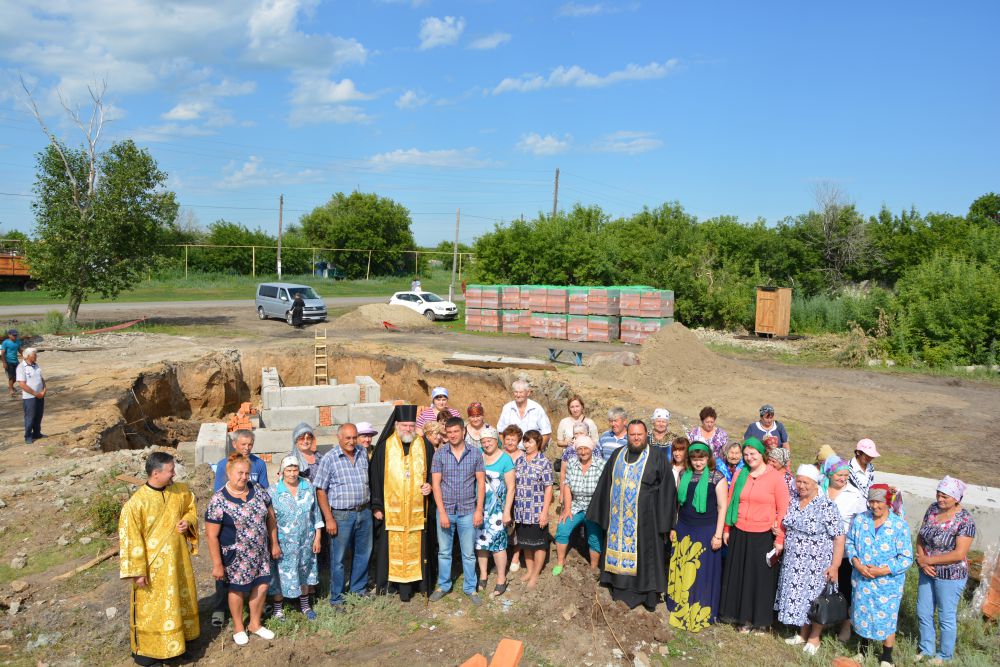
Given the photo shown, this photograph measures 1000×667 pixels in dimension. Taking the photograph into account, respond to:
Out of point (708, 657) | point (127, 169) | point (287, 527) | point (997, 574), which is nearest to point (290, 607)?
point (287, 527)

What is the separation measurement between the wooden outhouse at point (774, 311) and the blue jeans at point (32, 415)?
21.0 meters

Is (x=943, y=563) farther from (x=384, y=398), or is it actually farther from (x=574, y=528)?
(x=384, y=398)

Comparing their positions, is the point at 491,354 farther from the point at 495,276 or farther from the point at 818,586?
the point at 818,586

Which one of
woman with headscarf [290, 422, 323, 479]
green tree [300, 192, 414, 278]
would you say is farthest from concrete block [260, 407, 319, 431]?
green tree [300, 192, 414, 278]

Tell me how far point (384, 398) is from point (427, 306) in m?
11.3

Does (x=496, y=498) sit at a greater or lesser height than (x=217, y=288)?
lesser

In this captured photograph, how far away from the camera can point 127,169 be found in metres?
21.5

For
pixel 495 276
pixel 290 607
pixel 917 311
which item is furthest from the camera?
pixel 495 276

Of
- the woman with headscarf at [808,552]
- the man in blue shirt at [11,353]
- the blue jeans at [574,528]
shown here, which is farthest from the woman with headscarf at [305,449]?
the man in blue shirt at [11,353]

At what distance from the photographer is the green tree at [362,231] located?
162 ft

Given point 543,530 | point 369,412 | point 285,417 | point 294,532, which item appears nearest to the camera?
point 294,532

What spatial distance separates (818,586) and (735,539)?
634 millimetres

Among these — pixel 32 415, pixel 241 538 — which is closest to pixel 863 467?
pixel 241 538

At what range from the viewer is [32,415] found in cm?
963
